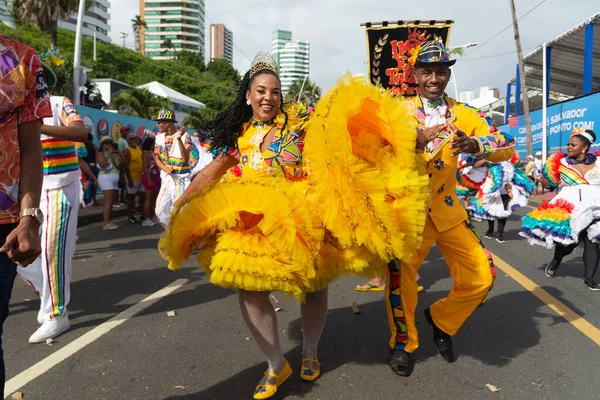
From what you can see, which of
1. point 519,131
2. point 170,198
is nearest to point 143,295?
point 170,198

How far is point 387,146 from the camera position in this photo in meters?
2.65

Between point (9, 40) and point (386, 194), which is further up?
point (9, 40)

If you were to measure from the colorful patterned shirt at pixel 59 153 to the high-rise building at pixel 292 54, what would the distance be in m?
70.6

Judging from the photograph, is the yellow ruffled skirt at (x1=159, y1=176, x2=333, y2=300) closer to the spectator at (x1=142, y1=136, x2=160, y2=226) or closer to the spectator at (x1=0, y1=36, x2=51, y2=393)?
the spectator at (x1=0, y1=36, x2=51, y2=393)

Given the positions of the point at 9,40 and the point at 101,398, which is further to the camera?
the point at 101,398

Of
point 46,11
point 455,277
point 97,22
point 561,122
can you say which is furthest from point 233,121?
point 97,22

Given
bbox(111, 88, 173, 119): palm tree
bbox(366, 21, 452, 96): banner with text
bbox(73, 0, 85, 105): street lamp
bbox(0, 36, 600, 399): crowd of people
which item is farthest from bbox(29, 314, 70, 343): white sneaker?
bbox(111, 88, 173, 119): palm tree

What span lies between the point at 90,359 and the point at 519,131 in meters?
27.8

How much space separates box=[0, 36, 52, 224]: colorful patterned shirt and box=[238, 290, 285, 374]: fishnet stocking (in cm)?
129

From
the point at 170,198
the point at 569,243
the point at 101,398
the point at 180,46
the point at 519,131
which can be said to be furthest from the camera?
the point at 180,46

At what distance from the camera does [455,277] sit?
3361 millimetres

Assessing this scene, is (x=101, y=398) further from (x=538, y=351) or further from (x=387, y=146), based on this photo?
(x=538, y=351)

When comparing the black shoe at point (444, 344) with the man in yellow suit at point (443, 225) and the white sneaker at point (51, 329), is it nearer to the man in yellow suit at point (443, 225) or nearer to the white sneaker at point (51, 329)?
the man in yellow suit at point (443, 225)

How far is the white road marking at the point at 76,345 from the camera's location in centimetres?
303
